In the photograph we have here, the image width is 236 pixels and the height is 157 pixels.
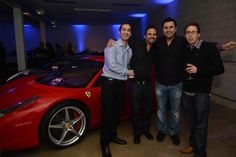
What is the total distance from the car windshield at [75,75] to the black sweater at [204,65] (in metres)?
A: 1.39

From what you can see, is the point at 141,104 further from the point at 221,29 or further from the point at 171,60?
the point at 221,29

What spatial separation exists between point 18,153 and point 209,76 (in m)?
2.44

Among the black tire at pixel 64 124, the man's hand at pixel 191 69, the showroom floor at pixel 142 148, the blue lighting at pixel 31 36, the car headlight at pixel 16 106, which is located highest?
the blue lighting at pixel 31 36

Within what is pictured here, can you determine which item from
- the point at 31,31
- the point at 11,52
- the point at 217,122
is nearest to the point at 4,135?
the point at 217,122

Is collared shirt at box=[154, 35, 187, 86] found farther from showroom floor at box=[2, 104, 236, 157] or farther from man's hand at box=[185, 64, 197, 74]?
showroom floor at box=[2, 104, 236, 157]

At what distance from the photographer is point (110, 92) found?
7.90 feet

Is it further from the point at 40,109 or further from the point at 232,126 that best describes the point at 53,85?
the point at 232,126

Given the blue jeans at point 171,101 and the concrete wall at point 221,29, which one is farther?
the concrete wall at point 221,29

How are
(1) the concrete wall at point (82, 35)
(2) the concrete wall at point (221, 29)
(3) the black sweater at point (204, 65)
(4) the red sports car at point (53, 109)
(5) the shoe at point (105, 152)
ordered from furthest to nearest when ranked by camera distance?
(1) the concrete wall at point (82, 35) → (2) the concrete wall at point (221, 29) → (5) the shoe at point (105, 152) → (4) the red sports car at point (53, 109) → (3) the black sweater at point (204, 65)

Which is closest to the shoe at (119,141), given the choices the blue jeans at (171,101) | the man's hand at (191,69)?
the blue jeans at (171,101)

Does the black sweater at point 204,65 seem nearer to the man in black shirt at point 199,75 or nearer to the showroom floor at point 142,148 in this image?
the man in black shirt at point 199,75

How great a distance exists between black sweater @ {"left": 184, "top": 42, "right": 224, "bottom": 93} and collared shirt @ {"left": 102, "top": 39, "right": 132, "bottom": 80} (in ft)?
2.39

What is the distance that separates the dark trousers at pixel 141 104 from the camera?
8.97 feet

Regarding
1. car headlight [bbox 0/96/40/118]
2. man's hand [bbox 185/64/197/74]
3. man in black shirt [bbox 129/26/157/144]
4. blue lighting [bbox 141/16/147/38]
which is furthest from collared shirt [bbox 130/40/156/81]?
blue lighting [bbox 141/16/147/38]
